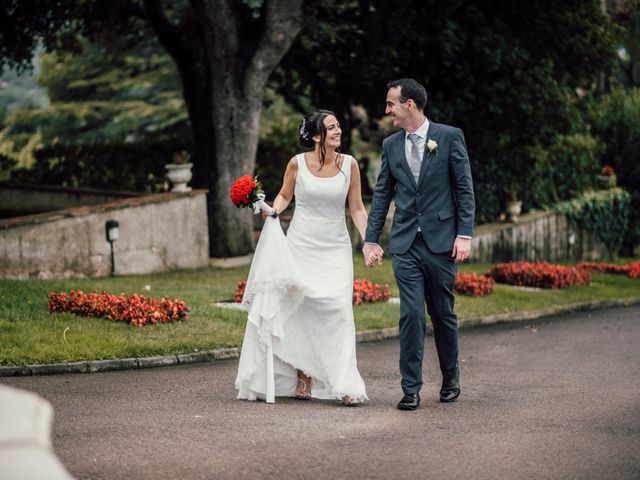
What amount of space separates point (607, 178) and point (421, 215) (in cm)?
2255

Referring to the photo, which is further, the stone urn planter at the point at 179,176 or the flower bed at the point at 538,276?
the stone urn planter at the point at 179,176

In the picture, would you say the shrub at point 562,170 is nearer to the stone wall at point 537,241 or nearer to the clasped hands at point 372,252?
the stone wall at point 537,241

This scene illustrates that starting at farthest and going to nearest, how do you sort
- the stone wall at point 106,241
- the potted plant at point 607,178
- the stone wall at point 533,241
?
the potted plant at point 607,178
the stone wall at point 533,241
the stone wall at point 106,241

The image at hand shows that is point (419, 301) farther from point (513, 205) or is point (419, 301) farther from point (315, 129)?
point (513, 205)

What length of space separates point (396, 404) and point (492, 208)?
705 inches

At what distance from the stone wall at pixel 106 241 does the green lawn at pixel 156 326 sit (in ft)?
1.53

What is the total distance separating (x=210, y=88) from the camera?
20.5 metres

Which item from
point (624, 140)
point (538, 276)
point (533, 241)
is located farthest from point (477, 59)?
point (624, 140)

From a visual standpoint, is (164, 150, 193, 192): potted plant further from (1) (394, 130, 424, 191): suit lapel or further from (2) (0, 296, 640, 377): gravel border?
(1) (394, 130, 424, 191): suit lapel

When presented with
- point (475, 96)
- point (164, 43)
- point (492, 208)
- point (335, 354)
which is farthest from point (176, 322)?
point (492, 208)

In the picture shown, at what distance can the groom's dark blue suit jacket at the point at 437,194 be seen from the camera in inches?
331

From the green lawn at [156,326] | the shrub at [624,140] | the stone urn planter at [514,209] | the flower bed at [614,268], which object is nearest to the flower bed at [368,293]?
the green lawn at [156,326]

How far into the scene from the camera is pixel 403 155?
28.0 feet

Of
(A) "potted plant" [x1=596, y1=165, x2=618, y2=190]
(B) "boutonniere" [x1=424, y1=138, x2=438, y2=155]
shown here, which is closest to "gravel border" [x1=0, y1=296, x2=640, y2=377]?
(B) "boutonniere" [x1=424, y1=138, x2=438, y2=155]
